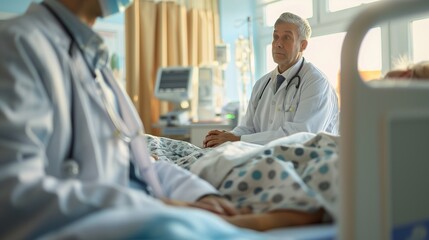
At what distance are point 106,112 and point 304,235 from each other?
49 centimetres

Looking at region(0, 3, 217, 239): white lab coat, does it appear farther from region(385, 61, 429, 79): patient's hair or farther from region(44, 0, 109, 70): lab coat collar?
region(385, 61, 429, 79): patient's hair

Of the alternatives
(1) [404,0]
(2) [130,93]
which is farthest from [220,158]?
(2) [130,93]

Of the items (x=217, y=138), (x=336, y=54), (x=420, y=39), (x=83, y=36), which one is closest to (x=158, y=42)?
(x=336, y=54)

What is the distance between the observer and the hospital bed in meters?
0.75

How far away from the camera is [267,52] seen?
4.87 metres

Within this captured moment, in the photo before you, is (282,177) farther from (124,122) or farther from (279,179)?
(124,122)

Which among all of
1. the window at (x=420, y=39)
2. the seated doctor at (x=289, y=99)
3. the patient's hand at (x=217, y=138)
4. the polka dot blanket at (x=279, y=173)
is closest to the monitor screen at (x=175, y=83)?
the seated doctor at (x=289, y=99)

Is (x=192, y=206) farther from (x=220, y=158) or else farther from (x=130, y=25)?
(x=130, y=25)

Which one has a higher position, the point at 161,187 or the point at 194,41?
the point at 194,41

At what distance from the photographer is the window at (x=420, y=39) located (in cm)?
310

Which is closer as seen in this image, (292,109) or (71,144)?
(71,144)

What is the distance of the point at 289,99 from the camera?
270cm

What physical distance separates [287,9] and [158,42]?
Result: 142cm

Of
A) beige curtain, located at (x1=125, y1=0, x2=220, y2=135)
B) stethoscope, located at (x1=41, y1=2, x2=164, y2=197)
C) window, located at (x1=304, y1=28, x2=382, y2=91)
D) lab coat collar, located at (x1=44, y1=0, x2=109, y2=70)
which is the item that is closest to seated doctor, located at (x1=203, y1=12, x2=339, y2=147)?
window, located at (x1=304, y1=28, x2=382, y2=91)
